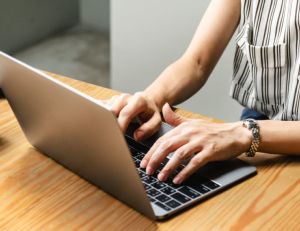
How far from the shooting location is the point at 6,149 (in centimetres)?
102

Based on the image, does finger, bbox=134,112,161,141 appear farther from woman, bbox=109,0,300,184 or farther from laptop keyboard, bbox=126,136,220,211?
laptop keyboard, bbox=126,136,220,211

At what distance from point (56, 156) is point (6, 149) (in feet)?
0.38

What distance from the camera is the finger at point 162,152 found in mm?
910

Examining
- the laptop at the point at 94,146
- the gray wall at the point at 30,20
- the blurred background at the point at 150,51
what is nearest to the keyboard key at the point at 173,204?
the laptop at the point at 94,146

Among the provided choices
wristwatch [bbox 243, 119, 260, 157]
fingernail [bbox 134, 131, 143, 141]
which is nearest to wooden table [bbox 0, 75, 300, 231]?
wristwatch [bbox 243, 119, 260, 157]

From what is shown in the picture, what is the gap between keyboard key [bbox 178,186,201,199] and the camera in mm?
856

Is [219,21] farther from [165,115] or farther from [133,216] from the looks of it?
[133,216]

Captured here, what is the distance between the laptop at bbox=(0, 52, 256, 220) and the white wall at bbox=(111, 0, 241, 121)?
129 cm

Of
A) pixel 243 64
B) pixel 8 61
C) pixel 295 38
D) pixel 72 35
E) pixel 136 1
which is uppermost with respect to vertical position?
pixel 8 61

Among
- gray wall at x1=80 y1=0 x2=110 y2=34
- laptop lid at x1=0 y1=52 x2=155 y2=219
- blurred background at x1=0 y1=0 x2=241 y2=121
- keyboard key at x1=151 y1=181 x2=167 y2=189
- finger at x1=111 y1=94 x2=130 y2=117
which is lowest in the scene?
gray wall at x1=80 y1=0 x2=110 y2=34

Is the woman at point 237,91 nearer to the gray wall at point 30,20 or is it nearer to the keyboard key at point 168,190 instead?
the keyboard key at point 168,190

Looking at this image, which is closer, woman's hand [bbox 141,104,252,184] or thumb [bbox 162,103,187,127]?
woman's hand [bbox 141,104,252,184]

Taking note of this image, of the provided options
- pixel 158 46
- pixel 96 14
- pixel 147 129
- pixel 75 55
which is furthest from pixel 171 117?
pixel 96 14

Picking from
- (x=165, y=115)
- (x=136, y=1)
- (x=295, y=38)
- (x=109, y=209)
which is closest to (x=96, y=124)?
(x=109, y=209)
